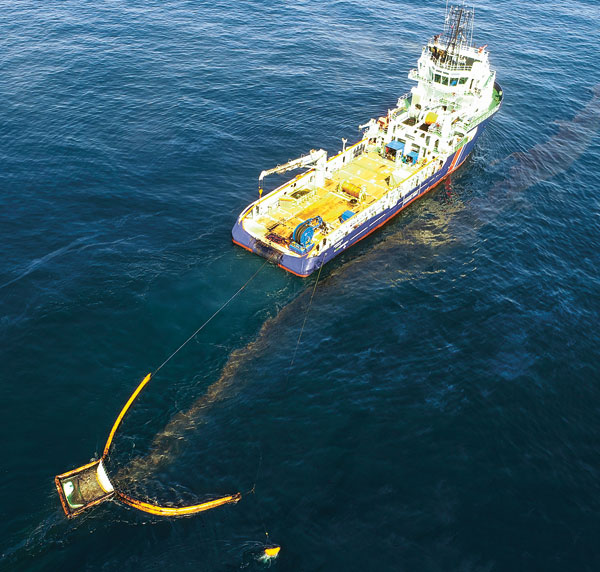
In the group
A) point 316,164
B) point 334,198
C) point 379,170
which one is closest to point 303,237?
point 334,198

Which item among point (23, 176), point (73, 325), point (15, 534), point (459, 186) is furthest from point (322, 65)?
point (15, 534)

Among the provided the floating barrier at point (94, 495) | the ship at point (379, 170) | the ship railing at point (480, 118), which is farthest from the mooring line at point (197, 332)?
the ship railing at point (480, 118)

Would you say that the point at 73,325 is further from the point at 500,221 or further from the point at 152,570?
the point at 500,221

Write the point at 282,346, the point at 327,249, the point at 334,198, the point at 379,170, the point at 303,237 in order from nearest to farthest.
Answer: the point at 282,346 < the point at 303,237 < the point at 327,249 < the point at 334,198 < the point at 379,170

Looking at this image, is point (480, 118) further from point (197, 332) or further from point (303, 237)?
point (197, 332)

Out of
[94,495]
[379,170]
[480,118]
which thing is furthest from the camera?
[480,118]

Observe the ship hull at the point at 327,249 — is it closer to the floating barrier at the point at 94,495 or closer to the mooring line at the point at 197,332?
the mooring line at the point at 197,332
